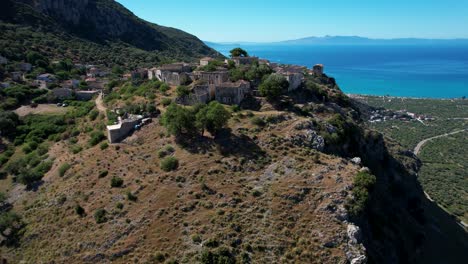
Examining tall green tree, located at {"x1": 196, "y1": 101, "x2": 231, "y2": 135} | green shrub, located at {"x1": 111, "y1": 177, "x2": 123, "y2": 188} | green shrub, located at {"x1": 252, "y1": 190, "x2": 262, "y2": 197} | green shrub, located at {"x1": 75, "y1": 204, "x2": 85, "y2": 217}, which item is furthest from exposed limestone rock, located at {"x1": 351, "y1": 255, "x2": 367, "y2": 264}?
green shrub, located at {"x1": 75, "y1": 204, "x2": 85, "y2": 217}

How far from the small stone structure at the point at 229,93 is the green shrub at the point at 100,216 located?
2644cm

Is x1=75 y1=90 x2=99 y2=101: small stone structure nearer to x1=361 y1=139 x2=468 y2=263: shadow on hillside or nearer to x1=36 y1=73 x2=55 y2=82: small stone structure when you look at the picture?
x1=36 y1=73 x2=55 y2=82: small stone structure

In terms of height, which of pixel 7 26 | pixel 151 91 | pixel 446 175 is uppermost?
pixel 7 26

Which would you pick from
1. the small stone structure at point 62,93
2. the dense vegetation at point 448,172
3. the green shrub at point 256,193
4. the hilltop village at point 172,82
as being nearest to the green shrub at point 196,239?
the green shrub at point 256,193

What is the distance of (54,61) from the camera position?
4124 inches

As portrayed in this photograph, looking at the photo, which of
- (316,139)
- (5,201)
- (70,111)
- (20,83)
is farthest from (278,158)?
(20,83)

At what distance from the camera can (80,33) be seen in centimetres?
14988

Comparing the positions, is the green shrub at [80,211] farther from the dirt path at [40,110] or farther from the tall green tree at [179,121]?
the dirt path at [40,110]

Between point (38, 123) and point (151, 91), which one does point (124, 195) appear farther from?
point (38, 123)

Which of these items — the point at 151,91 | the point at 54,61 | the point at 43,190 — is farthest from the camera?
the point at 54,61

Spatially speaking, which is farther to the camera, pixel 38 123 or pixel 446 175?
pixel 446 175

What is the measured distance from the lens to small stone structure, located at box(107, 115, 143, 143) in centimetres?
5125

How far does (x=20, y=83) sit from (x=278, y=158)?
72776mm

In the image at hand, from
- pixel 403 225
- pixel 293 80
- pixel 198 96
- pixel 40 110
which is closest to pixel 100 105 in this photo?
pixel 40 110
